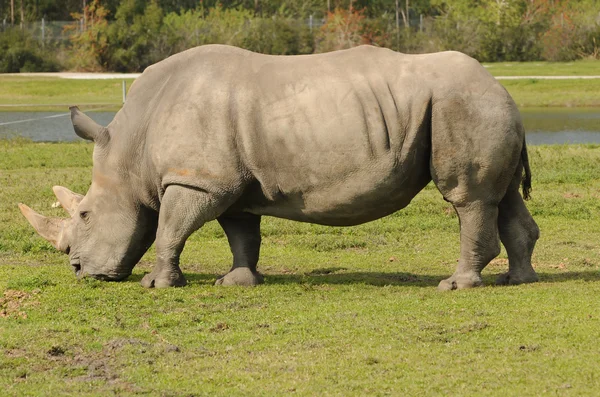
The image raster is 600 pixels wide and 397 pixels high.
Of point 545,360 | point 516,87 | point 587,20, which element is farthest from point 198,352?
point 587,20

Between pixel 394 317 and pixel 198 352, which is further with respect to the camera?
pixel 394 317

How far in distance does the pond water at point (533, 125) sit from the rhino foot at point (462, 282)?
1352 cm

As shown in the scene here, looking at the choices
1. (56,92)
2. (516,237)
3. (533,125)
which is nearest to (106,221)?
(516,237)

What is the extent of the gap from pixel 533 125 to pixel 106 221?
18.9 meters

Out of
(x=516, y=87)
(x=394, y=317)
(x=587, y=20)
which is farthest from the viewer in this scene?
(x=587, y=20)

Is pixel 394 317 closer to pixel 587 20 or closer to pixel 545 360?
pixel 545 360

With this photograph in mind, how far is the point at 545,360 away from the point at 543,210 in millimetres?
7160

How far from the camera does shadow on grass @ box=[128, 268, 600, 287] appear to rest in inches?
420

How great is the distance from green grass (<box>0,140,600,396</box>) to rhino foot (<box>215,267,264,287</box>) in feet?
0.54

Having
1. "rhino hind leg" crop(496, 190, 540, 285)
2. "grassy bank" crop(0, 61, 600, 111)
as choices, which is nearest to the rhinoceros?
"rhino hind leg" crop(496, 190, 540, 285)

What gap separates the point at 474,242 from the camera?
10.1 metres

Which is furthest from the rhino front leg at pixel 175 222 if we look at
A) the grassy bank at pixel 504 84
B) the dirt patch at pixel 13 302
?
the grassy bank at pixel 504 84

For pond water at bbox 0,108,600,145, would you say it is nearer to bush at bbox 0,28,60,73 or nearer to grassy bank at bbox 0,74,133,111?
grassy bank at bbox 0,74,133,111

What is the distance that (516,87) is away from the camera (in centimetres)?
3559
